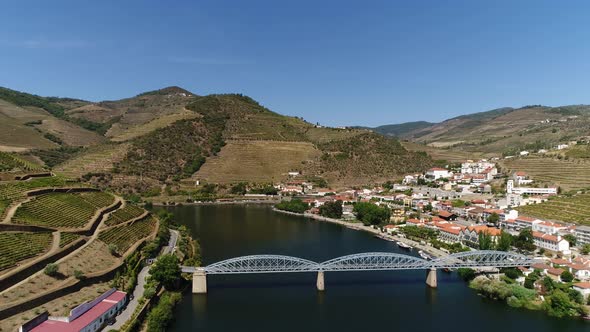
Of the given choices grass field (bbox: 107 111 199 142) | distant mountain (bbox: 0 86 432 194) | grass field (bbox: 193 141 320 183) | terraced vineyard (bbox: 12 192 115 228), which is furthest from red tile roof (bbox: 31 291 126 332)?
grass field (bbox: 107 111 199 142)

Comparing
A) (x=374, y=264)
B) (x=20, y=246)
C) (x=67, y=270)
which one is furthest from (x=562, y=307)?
(x=20, y=246)

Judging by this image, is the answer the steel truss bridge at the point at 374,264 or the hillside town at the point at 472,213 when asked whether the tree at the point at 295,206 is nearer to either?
the hillside town at the point at 472,213

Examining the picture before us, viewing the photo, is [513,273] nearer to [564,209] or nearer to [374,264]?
[374,264]

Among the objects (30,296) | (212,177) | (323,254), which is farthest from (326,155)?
(30,296)

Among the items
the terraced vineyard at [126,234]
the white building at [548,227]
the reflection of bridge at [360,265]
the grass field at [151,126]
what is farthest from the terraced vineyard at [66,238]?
the grass field at [151,126]

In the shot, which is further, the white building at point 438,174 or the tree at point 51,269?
the white building at point 438,174

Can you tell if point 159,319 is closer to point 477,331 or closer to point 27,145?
point 477,331
